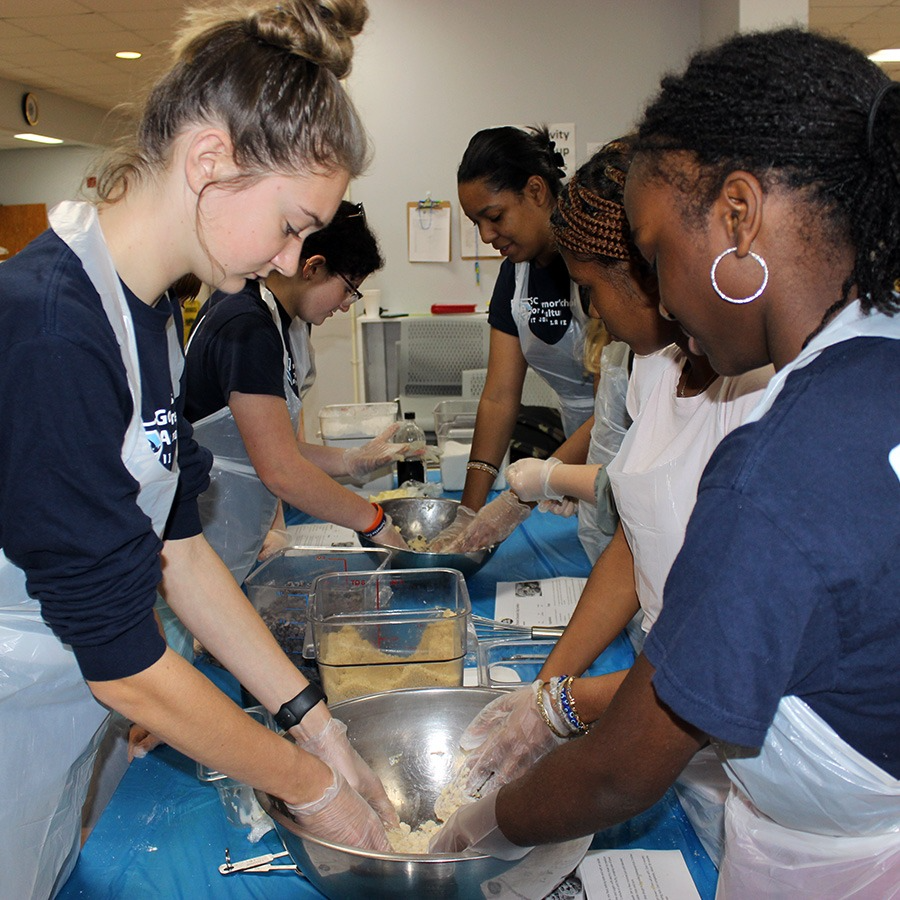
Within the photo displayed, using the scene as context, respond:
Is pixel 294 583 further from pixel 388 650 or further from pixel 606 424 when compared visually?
pixel 606 424

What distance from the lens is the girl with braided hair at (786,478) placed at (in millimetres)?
536

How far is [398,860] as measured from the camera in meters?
0.77

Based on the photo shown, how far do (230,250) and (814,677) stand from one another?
2.20 feet

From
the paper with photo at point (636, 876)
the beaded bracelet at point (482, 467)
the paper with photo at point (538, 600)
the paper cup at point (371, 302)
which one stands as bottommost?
the paper with photo at point (636, 876)

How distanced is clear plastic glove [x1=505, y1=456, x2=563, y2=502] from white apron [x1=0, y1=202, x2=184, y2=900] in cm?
113

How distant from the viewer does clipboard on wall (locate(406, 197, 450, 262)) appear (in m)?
4.39

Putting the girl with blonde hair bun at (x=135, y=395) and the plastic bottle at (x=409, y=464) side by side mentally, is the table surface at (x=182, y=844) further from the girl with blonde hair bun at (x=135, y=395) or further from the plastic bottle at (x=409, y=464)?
the plastic bottle at (x=409, y=464)

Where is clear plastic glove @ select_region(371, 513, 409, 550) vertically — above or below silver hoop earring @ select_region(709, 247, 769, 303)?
below

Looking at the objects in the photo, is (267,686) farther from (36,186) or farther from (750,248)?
(36,186)

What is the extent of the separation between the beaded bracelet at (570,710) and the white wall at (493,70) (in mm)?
3677

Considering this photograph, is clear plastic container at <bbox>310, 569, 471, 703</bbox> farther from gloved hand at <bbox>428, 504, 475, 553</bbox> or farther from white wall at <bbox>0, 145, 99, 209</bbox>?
white wall at <bbox>0, 145, 99, 209</bbox>

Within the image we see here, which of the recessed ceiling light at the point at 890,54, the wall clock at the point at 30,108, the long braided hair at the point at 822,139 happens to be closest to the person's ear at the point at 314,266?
the long braided hair at the point at 822,139

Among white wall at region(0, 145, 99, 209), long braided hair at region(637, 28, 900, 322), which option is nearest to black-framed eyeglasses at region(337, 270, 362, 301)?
long braided hair at region(637, 28, 900, 322)

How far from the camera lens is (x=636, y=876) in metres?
0.93
